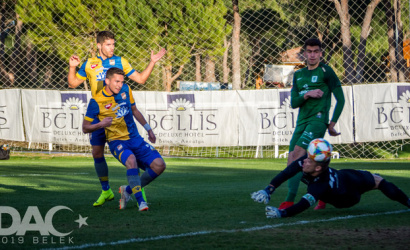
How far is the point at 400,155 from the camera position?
20.3 meters

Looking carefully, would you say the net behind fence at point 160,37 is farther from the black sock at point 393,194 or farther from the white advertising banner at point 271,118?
the black sock at point 393,194

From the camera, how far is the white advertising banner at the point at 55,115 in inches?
758

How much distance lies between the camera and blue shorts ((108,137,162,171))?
707cm

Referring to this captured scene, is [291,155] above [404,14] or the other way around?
the other way around

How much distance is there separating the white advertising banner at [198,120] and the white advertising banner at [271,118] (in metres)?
0.31

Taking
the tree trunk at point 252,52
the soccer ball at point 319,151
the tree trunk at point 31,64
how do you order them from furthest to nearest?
1. the tree trunk at point 252,52
2. the tree trunk at point 31,64
3. the soccer ball at point 319,151

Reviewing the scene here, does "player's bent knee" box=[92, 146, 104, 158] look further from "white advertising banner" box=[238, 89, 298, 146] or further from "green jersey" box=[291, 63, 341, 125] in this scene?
"white advertising banner" box=[238, 89, 298, 146]

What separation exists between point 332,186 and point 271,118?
1230cm

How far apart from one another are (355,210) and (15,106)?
1511cm

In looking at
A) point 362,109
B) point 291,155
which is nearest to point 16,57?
point 362,109

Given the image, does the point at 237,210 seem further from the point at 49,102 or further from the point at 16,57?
the point at 16,57

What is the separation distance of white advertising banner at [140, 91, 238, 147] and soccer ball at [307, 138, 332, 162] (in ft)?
41.2

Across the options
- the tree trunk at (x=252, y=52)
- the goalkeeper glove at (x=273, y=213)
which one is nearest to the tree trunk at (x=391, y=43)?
the tree trunk at (x=252, y=52)

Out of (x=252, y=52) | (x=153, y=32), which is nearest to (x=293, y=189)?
(x=153, y=32)
